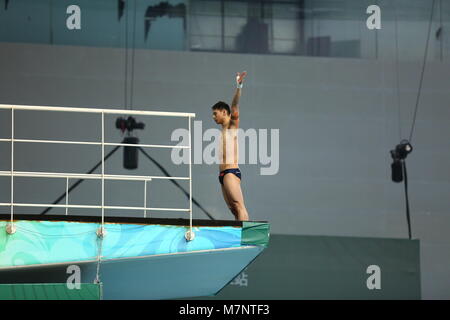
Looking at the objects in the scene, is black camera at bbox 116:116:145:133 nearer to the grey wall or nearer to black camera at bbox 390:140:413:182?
the grey wall

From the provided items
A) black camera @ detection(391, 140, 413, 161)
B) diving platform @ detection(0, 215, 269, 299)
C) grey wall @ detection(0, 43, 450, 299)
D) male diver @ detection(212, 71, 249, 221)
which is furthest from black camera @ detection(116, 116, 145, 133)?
diving platform @ detection(0, 215, 269, 299)

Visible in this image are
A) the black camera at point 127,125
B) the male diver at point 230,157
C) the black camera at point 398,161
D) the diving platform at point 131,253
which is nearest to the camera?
the diving platform at point 131,253

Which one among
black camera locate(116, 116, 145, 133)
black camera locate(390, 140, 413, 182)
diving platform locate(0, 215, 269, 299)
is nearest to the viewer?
diving platform locate(0, 215, 269, 299)

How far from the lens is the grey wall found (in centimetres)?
1041

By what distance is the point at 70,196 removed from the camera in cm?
1022

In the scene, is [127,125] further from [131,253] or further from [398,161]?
[131,253]

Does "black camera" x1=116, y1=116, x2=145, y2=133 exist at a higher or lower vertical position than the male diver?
higher

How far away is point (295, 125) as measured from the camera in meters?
10.7

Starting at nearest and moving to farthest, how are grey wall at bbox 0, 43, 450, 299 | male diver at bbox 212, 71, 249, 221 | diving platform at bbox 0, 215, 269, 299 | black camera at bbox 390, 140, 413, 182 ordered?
diving platform at bbox 0, 215, 269, 299 < male diver at bbox 212, 71, 249, 221 < grey wall at bbox 0, 43, 450, 299 < black camera at bbox 390, 140, 413, 182

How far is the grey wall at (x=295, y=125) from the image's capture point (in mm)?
10406

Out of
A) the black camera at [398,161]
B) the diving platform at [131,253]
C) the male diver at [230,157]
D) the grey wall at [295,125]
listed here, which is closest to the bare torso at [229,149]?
the male diver at [230,157]

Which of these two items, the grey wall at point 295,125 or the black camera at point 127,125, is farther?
the grey wall at point 295,125

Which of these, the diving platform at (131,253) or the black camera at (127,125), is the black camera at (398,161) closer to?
the black camera at (127,125)

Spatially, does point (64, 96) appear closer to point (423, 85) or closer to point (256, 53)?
point (256, 53)
